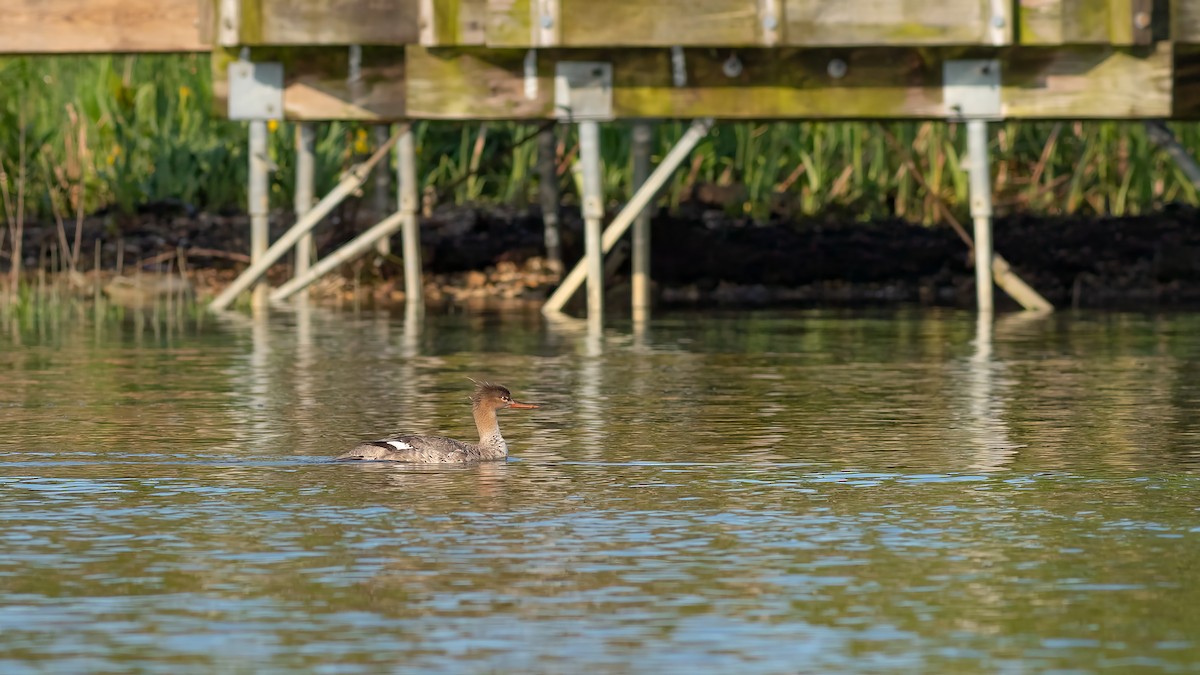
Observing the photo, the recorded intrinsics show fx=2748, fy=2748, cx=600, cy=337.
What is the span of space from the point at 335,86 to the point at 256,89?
63 centimetres

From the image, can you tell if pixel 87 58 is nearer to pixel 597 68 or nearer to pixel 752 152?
pixel 752 152

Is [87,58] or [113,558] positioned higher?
[87,58]

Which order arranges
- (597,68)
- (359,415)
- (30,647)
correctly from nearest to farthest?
(30,647)
(359,415)
(597,68)

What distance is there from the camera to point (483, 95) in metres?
21.5

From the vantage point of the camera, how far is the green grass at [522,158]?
27719 mm

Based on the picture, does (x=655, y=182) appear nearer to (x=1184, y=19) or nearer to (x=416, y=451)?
(x=1184, y=19)

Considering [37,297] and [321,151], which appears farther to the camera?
[321,151]

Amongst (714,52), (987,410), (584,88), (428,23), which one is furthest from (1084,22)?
(987,410)

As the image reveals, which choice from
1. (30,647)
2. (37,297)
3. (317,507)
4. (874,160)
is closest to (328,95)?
(37,297)

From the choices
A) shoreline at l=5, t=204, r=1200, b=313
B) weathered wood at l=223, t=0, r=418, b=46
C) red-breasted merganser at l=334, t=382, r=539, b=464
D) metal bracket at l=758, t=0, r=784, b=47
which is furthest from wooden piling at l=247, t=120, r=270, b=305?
red-breasted merganser at l=334, t=382, r=539, b=464

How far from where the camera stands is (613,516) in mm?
10336

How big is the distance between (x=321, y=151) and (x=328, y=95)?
577 centimetres

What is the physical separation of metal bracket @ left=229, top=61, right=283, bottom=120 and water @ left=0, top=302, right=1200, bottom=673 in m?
4.18

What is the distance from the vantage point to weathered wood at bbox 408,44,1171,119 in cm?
2130
